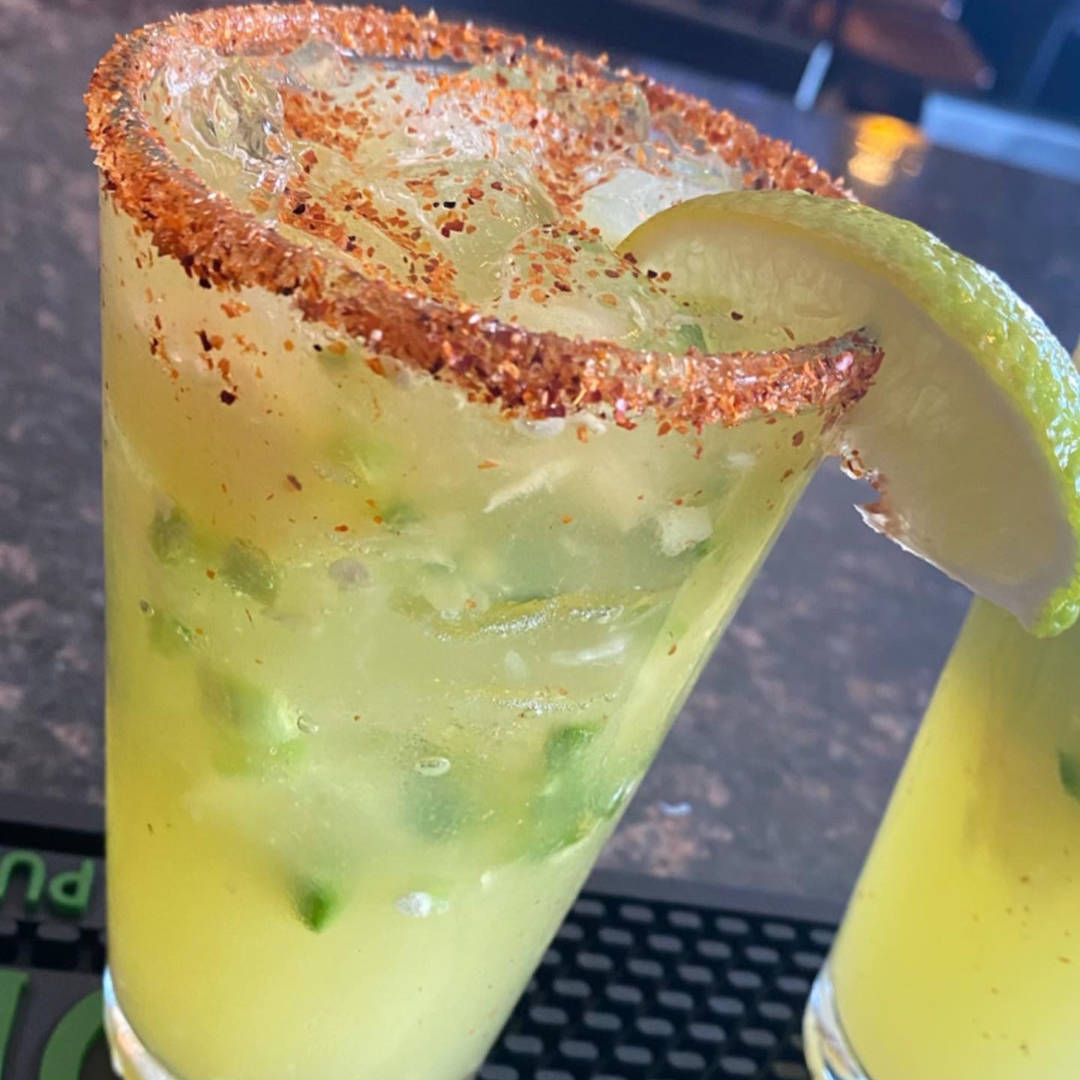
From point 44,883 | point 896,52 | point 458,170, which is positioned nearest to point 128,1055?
point 44,883

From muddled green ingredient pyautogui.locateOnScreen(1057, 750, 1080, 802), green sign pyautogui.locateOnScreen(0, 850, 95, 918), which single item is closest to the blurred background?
muddled green ingredient pyautogui.locateOnScreen(1057, 750, 1080, 802)

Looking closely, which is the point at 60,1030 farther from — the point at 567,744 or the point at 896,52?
the point at 896,52

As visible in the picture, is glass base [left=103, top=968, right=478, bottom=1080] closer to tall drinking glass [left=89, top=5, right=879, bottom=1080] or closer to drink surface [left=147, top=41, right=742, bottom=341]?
tall drinking glass [left=89, top=5, right=879, bottom=1080]

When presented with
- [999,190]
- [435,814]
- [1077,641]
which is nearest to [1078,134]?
[999,190]

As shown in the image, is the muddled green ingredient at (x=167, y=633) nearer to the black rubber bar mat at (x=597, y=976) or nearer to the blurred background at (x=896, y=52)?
the black rubber bar mat at (x=597, y=976)

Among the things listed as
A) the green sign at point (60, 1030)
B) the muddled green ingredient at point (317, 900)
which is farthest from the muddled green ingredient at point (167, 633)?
the green sign at point (60, 1030)
